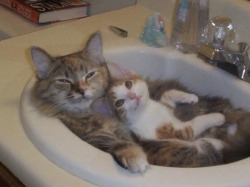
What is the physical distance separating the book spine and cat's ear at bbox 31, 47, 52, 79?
72 centimetres

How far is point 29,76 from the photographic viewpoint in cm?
106

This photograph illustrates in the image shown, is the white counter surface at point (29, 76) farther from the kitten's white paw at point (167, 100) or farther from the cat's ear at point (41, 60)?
the kitten's white paw at point (167, 100)

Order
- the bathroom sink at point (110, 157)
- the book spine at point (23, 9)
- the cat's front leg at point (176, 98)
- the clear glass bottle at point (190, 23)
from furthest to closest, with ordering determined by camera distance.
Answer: the book spine at point (23, 9)
the clear glass bottle at point (190, 23)
the cat's front leg at point (176, 98)
the bathroom sink at point (110, 157)

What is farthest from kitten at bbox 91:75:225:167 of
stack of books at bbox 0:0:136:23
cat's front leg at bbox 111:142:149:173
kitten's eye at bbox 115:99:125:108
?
stack of books at bbox 0:0:136:23

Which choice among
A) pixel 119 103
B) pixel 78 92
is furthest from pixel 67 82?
pixel 119 103

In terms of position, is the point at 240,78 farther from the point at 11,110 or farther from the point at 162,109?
the point at 11,110

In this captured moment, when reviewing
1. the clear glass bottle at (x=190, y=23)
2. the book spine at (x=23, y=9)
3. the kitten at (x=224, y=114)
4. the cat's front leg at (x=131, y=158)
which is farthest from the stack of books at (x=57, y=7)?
the cat's front leg at (x=131, y=158)

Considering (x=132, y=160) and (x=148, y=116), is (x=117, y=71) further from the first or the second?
(x=132, y=160)

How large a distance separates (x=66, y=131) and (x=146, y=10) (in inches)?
30.9

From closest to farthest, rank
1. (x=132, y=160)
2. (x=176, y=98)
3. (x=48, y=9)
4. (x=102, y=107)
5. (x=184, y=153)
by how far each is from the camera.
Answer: (x=132, y=160) < (x=184, y=153) < (x=102, y=107) < (x=176, y=98) < (x=48, y=9)

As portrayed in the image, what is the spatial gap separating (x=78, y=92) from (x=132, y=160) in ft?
0.82

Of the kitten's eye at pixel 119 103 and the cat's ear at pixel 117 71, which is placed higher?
the cat's ear at pixel 117 71

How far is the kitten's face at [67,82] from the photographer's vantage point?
0.93 m

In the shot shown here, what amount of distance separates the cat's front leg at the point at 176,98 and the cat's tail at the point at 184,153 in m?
0.15
